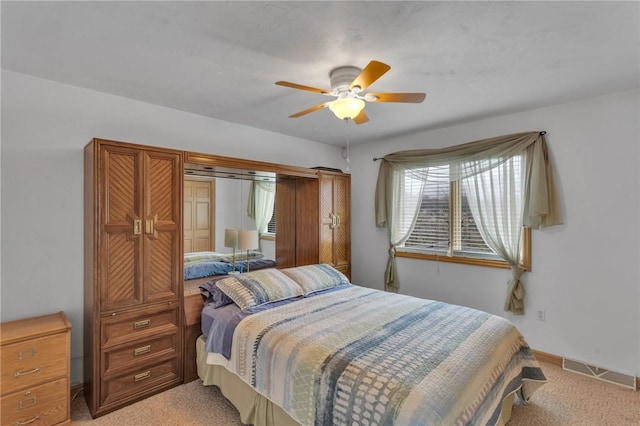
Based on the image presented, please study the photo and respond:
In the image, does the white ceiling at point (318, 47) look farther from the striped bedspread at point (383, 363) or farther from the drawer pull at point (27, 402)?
the drawer pull at point (27, 402)

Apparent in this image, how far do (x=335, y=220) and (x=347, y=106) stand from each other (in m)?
2.07

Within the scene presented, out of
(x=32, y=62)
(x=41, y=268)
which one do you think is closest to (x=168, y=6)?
(x=32, y=62)

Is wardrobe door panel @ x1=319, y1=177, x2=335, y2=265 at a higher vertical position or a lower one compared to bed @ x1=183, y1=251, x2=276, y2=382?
higher

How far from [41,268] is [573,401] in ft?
13.7

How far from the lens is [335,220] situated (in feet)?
12.8

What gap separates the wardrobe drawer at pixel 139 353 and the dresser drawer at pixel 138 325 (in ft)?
0.17

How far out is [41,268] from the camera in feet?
7.40

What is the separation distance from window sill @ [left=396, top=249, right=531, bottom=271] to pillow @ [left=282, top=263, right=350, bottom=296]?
1.09 m

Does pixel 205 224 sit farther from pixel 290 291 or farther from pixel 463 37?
pixel 463 37

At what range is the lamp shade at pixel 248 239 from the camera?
330 cm

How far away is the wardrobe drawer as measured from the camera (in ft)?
7.17

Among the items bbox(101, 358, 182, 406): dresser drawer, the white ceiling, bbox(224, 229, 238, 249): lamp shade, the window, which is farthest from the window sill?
bbox(101, 358, 182, 406): dresser drawer

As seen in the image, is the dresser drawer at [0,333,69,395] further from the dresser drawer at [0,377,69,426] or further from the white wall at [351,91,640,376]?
the white wall at [351,91,640,376]

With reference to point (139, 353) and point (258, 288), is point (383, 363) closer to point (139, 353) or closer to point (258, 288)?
point (258, 288)
